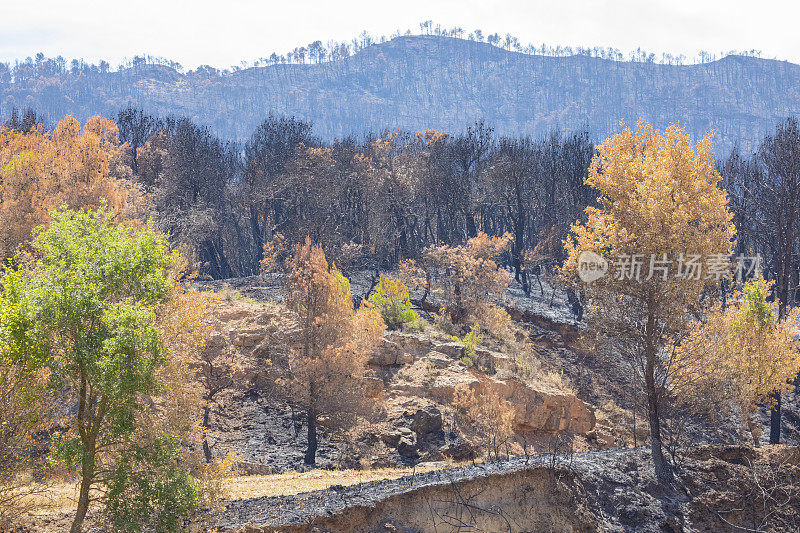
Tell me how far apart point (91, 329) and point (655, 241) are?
37.6 feet

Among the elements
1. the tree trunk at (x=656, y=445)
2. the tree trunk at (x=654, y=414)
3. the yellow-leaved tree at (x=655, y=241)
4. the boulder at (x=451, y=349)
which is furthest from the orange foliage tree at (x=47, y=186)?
the tree trunk at (x=656, y=445)

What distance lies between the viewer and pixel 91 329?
9.98 meters

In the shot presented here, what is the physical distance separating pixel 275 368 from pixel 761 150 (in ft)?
92.9

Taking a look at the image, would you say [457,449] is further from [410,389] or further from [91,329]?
[91,329]

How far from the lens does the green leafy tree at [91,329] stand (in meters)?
9.74

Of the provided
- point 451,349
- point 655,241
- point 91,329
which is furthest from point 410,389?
point 91,329

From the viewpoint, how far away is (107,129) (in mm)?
38281

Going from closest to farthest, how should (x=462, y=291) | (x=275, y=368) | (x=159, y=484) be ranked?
(x=159, y=484) < (x=275, y=368) < (x=462, y=291)

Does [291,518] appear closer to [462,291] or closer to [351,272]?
[462,291]

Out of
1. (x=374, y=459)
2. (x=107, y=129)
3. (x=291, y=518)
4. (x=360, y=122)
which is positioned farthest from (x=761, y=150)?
(x=360, y=122)

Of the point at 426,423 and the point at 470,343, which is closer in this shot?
the point at 426,423

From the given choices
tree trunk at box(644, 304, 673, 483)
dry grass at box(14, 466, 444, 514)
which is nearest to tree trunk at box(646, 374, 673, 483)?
tree trunk at box(644, 304, 673, 483)

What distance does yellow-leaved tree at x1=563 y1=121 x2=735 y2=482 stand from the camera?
14211 mm

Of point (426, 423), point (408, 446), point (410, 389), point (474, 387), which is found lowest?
point (408, 446)
